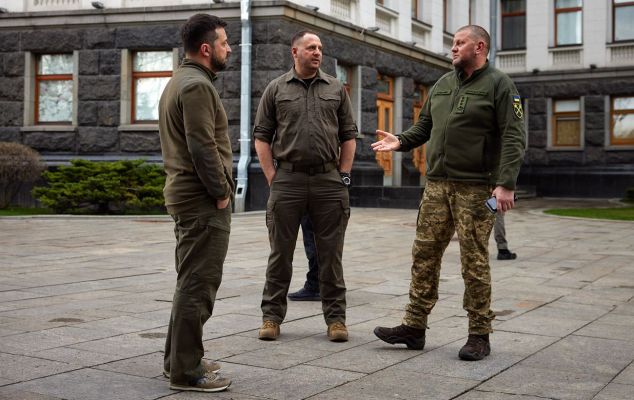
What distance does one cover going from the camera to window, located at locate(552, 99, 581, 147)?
29922 millimetres

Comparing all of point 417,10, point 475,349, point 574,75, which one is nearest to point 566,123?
point 574,75

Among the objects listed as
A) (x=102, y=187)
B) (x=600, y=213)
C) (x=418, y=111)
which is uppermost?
(x=418, y=111)

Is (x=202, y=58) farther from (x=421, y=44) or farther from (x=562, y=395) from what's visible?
(x=421, y=44)

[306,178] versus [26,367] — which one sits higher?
[306,178]

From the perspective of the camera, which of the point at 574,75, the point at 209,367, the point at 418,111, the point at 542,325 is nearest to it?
the point at 209,367

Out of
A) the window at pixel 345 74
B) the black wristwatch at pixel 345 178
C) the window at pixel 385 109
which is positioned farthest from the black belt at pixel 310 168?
the window at pixel 385 109

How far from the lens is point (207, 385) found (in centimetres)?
455

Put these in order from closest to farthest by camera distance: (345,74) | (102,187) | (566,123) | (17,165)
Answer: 1. (102,187)
2. (17,165)
3. (345,74)
4. (566,123)

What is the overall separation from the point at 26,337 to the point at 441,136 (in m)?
2.90

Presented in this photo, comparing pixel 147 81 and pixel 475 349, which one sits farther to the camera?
pixel 147 81

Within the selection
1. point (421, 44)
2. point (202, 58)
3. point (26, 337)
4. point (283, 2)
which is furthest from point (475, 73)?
point (421, 44)

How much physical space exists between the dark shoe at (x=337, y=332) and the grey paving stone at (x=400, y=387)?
2.62 feet

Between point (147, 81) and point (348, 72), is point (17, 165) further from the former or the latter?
point (348, 72)

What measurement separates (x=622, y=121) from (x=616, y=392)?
26124mm
